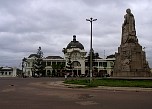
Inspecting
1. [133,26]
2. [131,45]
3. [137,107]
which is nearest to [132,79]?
[131,45]

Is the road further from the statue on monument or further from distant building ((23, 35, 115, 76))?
distant building ((23, 35, 115, 76))

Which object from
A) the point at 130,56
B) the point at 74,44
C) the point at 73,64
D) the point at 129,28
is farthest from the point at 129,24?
the point at 74,44

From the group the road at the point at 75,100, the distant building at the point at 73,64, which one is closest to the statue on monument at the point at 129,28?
the road at the point at 75,100

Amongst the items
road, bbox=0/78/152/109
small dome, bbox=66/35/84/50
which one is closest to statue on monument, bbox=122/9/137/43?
road, bbox=0/78/152/109

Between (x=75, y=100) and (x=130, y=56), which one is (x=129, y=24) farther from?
(x=75, y=100)

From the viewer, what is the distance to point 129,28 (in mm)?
39094

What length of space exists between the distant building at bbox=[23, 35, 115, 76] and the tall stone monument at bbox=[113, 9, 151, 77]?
83.6m

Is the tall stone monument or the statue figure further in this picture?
the statue figure

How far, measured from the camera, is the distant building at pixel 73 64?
418 feet

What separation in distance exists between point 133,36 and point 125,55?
2.81m

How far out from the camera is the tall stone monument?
37.3m

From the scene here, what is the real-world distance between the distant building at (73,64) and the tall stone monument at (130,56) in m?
83.6

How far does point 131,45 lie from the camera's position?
38.1 meters

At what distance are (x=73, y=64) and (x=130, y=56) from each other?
314 feet
